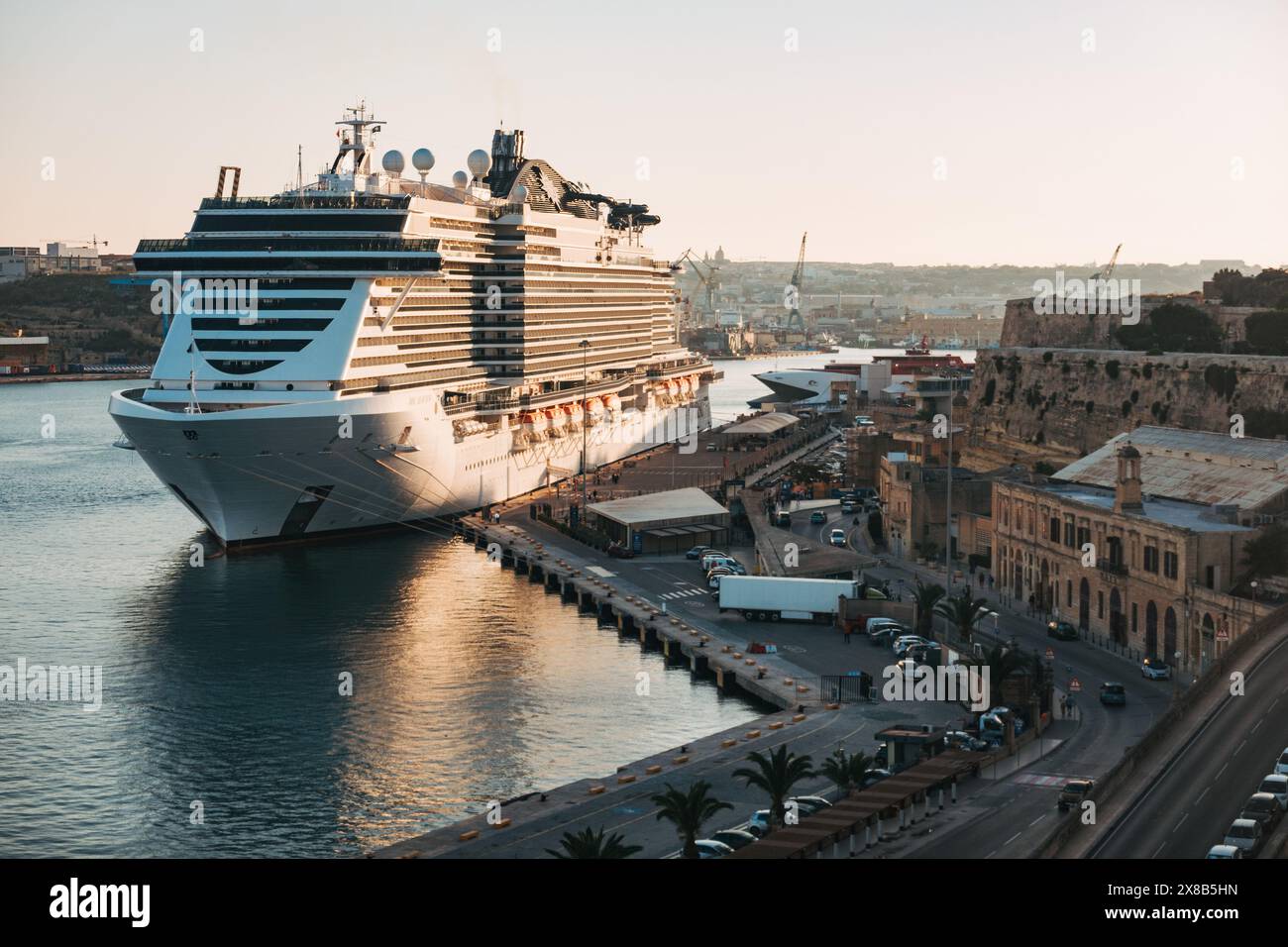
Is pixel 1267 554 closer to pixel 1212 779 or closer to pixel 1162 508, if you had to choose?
pixel 1162 508

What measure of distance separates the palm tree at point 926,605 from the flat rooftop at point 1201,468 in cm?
684

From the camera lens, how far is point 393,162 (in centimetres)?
6034

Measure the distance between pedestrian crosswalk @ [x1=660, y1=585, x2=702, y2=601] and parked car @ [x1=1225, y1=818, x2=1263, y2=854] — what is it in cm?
2490

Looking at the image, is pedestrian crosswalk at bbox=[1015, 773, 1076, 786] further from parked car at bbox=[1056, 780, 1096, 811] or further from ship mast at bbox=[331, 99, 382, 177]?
ship mast at bbox=[331, 99, 382, 177]

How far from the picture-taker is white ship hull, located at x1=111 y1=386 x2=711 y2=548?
150 feet

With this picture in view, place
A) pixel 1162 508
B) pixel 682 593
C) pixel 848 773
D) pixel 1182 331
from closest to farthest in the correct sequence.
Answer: pixel 848 773 < pixel 1162 508 < pixel 682 593 < pixel 1182 331

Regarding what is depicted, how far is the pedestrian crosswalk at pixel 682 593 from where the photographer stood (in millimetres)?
42812

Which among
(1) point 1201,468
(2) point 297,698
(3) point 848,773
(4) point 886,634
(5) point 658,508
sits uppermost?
(1) point 1201,468

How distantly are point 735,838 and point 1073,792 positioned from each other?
194 inches

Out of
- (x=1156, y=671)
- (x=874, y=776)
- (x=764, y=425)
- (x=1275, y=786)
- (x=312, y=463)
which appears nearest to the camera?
(x=1275, y=786)

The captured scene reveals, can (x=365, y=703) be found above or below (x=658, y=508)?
below

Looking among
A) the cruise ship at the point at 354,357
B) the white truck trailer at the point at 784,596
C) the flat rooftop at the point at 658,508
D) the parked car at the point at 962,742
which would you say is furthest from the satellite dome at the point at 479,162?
Result: the parked car at the point at 962,742

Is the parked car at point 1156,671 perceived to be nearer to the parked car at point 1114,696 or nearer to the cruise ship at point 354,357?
the parked car at point 1114,696

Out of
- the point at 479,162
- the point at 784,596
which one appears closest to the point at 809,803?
the point at 784,596
